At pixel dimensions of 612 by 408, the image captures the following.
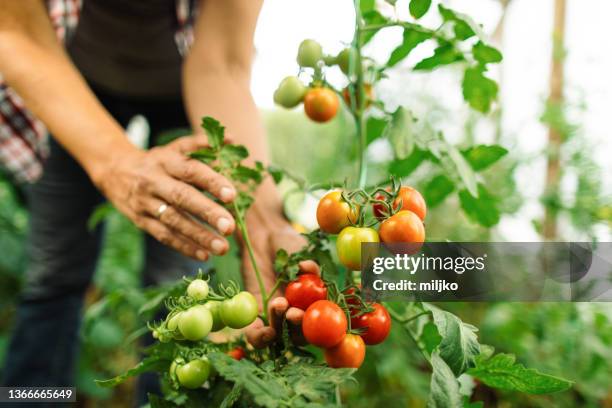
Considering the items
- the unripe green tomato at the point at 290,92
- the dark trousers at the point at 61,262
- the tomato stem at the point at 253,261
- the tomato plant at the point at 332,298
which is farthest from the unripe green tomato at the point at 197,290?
the dark trousers at the point at 61,262

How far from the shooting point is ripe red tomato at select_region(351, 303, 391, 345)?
22.1 inches

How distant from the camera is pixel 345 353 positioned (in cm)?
54

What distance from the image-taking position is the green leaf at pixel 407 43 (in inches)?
28.0

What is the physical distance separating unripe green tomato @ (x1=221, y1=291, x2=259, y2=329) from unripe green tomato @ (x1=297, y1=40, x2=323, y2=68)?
358mm

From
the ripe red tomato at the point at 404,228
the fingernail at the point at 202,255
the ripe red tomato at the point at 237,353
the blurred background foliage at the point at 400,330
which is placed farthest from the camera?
the blurred background foliage at the point at 400,330

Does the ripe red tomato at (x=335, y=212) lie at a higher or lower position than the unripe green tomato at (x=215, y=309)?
higher

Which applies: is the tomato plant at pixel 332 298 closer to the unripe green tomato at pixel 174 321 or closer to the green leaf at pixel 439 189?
the unripe green tomato at pixel 174 321

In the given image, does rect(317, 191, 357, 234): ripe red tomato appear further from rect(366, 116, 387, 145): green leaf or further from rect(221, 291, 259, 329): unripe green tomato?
rect(366, 116, 387, 145): green leaf

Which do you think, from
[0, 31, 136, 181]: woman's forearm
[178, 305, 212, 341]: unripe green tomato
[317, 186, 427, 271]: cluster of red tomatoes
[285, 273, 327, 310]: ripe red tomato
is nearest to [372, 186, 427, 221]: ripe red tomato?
[317, 186, 427, 271]: cluster of red tomatoes

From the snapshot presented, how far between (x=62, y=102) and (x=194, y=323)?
537 mm

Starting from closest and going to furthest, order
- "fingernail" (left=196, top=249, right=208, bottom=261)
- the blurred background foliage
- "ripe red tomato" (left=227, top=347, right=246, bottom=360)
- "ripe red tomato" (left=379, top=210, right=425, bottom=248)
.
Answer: "ripe red tomato" (left=379, top=210, right=425, bottom=248), "ripe red tomato" (left=227, top=347, right=246, bottom=360), "fingernail" (left=196, top=249, right=208, bottom=261), the blurred background foliage

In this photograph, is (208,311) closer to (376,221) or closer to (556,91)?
(376,221)

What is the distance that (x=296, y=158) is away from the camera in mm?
3133

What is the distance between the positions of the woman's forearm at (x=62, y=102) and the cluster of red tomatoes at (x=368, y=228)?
0.42 m
